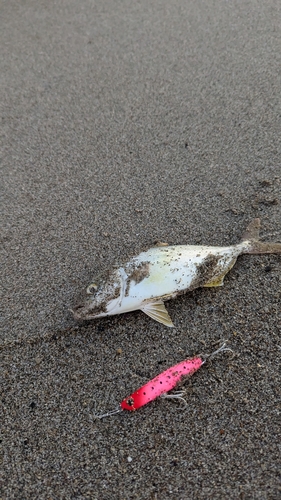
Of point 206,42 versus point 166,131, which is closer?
point 166,131

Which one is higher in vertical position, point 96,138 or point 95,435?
point 96,138

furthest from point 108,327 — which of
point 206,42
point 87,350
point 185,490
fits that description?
point 206,42

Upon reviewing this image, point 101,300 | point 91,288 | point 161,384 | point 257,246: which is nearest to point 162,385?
point 161,384

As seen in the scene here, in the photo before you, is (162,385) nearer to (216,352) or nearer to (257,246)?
(216,352)

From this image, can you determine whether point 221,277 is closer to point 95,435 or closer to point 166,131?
point 95,435

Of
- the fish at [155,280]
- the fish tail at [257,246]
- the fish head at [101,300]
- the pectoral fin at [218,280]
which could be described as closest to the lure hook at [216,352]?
the fish at [155,280]

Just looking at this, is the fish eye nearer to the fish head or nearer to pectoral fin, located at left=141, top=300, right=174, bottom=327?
the fish head
